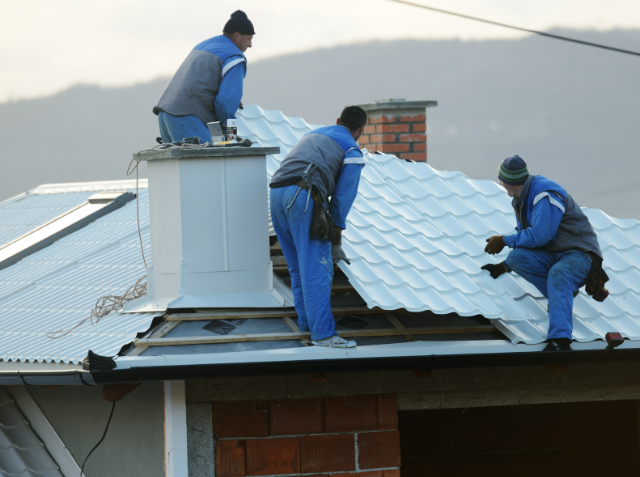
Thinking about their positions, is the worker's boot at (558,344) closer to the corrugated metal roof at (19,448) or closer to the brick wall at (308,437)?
the brick wall at (308,437)

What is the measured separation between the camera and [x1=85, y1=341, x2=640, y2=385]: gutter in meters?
4.55

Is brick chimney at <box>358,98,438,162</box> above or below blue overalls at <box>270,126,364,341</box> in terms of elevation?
above

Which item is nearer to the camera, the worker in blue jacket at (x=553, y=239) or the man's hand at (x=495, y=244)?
the worker in blue jacket at (x=553, y=239)

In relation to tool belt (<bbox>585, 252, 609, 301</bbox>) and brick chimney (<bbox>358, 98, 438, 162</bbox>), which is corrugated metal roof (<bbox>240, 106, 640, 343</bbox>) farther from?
brick chimney (<bbox>358, 98, 438, 162</bbox>)

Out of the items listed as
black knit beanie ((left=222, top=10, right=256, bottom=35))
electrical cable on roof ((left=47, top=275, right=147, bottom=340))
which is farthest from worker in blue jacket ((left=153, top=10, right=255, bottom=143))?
electrical cable on roof ((left=47, top=275, right=147, bottom=340))

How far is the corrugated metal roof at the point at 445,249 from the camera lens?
5309 mm

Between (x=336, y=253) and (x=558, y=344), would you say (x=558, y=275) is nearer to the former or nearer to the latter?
(x=558, y=344)

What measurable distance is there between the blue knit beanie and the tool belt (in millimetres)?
807

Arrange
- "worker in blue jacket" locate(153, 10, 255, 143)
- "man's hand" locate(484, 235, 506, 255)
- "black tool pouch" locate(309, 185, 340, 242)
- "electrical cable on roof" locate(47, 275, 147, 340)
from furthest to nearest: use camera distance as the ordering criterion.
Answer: "worker in blue jacket" locate(153, 10, 255, 143) < "electrical cable on roof" locate(47, 275, 147, 340) < "man's hand" locate(484, 235, 506, 255) < "black tool pouch" locate(309, 185, 340, 242)

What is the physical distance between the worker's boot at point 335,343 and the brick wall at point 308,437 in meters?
0.59

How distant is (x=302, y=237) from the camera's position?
15.9 feet

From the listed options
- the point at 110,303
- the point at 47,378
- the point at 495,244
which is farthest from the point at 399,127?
the point at 47,378

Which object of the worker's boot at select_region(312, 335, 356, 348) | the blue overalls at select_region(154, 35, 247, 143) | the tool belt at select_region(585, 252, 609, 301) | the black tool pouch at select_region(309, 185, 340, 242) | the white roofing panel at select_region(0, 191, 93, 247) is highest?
the blue overalls at select_region(154, 35, 247, 143)

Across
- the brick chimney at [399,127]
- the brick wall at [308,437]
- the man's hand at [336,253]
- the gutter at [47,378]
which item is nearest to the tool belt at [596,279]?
the brick wall at [308,437]
